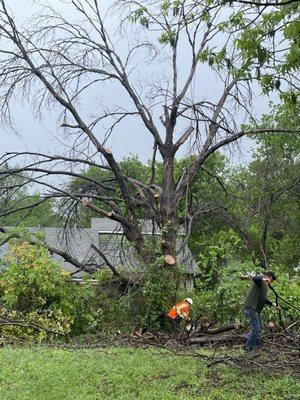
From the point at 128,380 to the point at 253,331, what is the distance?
3076 millimetres

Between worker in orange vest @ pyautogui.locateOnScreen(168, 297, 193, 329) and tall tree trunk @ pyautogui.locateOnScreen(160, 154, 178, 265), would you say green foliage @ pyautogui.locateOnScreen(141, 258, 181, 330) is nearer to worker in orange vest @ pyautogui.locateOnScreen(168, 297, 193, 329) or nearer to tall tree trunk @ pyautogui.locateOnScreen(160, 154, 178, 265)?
tall tree trunk @ pyautogui.locateOnScreen(160, 154, 178, 265)

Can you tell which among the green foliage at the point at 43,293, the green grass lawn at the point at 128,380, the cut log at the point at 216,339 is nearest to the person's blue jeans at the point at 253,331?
the cut log at the point at 216,339

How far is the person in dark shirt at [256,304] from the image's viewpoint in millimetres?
9844

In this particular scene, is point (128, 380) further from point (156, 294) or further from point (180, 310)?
point (156, 294)

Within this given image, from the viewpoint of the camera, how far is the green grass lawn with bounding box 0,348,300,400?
6.78 m

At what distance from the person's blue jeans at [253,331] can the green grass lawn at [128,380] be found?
4.26 ft

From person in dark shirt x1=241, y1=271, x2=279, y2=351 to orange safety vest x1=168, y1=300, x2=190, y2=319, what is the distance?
2967 mm

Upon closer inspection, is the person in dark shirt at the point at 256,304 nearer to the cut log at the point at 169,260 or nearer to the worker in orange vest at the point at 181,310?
the worker in orange vest at the point at 181,310

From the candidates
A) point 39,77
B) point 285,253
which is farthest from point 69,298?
point 285,253

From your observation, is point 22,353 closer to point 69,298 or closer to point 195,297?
point 69,298

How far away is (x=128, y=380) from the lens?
7.49 m

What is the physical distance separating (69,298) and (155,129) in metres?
5.34

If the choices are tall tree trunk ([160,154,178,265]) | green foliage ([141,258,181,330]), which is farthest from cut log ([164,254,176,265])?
green foliage ([141,258,181,330])

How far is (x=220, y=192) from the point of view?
80.4ft
